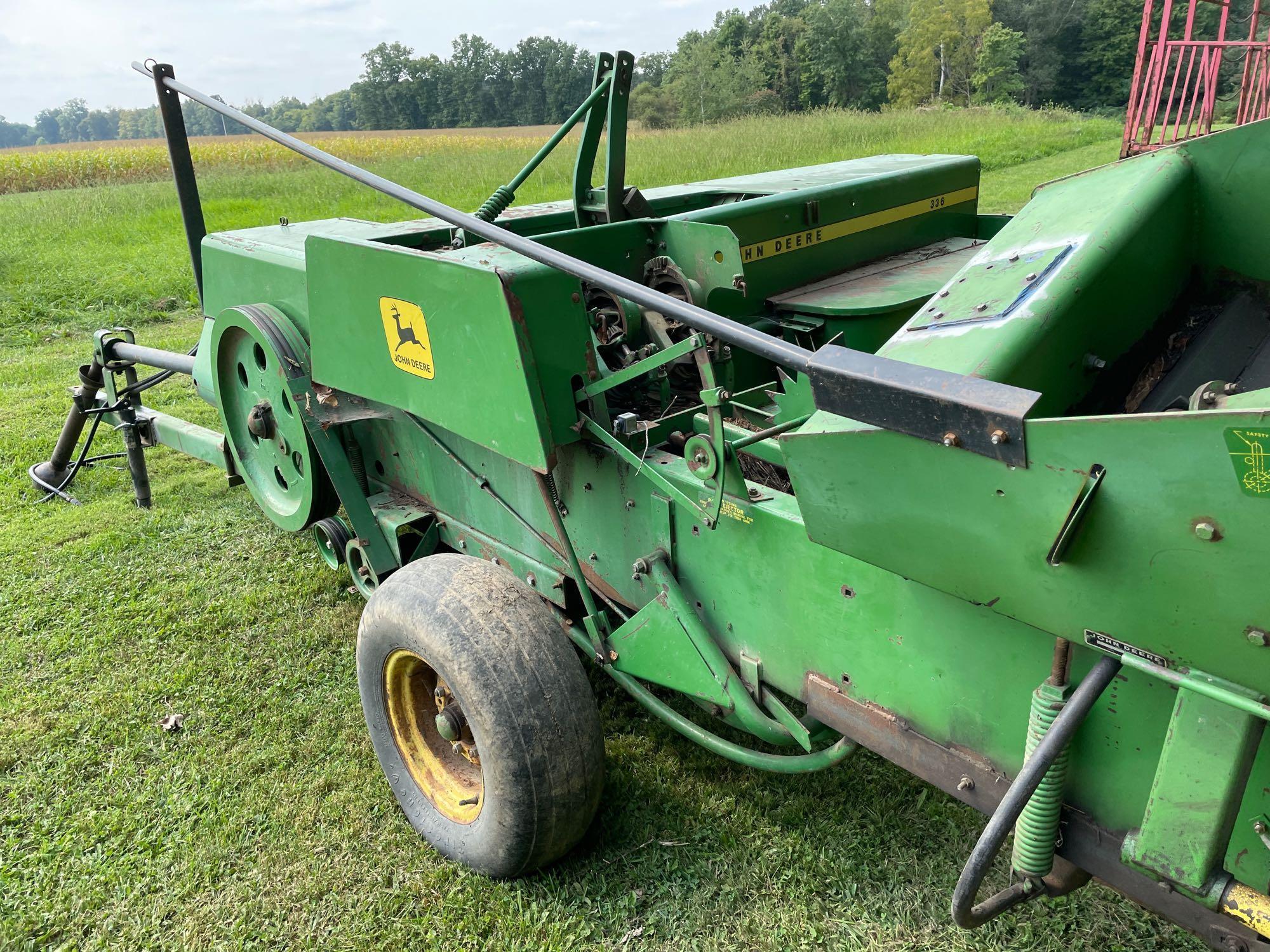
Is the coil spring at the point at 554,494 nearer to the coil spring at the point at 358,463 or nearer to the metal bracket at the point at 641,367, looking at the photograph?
the metal bracket at the point at 641,367

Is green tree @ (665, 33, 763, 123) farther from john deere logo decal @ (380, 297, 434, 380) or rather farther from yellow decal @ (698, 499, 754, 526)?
yellow decal @ (698, 499, 754, 526)

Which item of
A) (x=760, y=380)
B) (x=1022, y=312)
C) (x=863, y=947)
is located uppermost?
(x=1022, y=312)

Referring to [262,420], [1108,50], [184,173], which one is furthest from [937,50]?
[262,420]

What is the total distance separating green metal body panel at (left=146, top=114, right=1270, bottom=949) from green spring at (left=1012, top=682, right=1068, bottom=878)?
0.32ft

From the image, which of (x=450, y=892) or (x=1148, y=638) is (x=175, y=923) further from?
(x=1148, y=638)

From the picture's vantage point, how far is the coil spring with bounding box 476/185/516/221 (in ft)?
9.43

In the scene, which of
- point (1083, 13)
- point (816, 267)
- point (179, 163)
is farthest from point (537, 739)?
point (1083, 13)

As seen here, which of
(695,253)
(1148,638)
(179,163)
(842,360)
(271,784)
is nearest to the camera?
(1148,638)

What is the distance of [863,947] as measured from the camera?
7.32 feet

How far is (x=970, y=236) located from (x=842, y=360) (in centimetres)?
296

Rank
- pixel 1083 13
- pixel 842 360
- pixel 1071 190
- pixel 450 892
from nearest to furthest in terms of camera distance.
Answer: pixel 842 360, pixel 1071 190, pixel 450 892, pixel 1083 13

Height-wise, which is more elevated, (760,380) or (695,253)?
(695,253)

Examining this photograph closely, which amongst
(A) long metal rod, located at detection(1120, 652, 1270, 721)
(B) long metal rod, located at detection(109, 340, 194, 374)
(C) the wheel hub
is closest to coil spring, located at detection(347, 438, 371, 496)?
(C) the wheel hub

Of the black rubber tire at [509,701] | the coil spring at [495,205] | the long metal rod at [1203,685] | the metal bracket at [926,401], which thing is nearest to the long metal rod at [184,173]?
the coil spring at [495,205]
